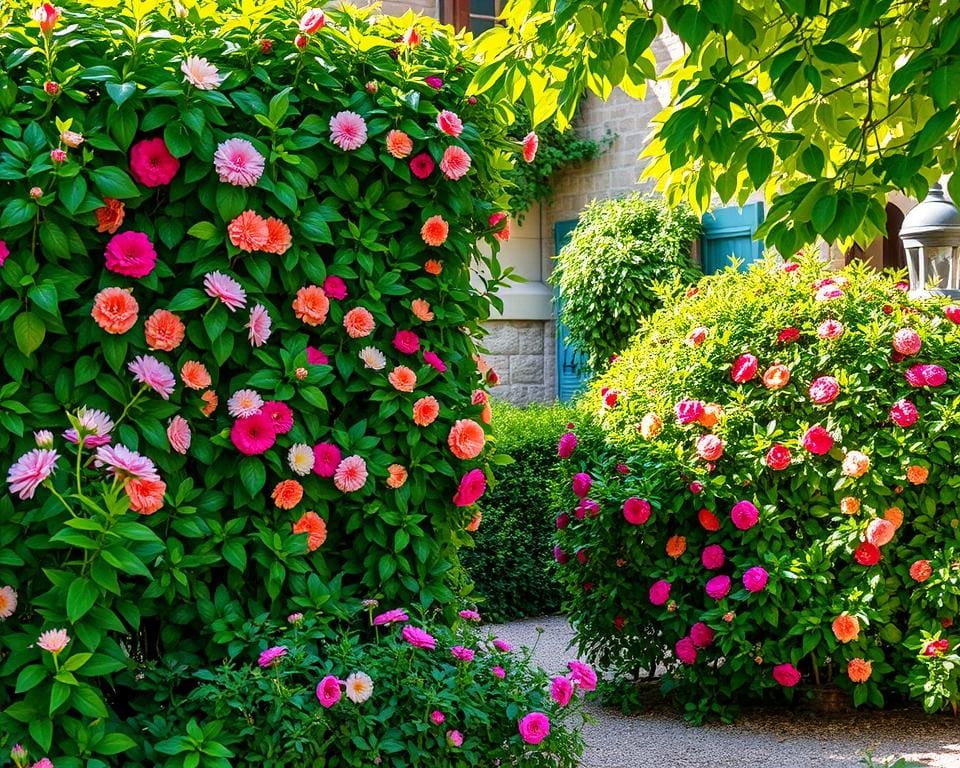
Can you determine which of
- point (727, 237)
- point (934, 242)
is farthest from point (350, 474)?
point (727, 237)

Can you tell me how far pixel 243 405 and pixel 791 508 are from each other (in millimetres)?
2330

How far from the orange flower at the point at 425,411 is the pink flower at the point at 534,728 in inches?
33.7

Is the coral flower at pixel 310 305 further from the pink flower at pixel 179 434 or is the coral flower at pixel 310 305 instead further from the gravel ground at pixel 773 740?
the gravel ground at pixel 773 740

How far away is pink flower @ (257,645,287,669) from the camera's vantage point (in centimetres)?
290

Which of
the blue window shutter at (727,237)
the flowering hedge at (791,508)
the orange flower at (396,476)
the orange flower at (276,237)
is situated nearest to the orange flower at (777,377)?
the flowering hedge at (791,508)

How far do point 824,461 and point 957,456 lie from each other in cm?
49

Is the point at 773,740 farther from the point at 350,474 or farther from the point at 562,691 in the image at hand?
the point at 350,474

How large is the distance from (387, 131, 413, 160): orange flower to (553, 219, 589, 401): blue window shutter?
7.92 m

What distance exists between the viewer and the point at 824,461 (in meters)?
4.41

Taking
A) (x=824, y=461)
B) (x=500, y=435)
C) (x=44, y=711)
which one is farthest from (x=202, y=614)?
(x=500, y=435)

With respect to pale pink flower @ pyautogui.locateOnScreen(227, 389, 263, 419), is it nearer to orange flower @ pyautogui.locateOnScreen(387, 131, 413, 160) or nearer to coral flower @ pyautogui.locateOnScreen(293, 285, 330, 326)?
coral flower @ pyautogui.locateOnScreen(293, 285, 330, 326)

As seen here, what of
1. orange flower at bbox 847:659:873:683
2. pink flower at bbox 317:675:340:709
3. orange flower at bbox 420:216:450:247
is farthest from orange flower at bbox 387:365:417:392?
orange flower at bbox 847:659:873:683

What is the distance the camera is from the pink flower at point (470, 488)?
132 inches

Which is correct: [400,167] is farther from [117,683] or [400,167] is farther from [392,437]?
[117,683]
